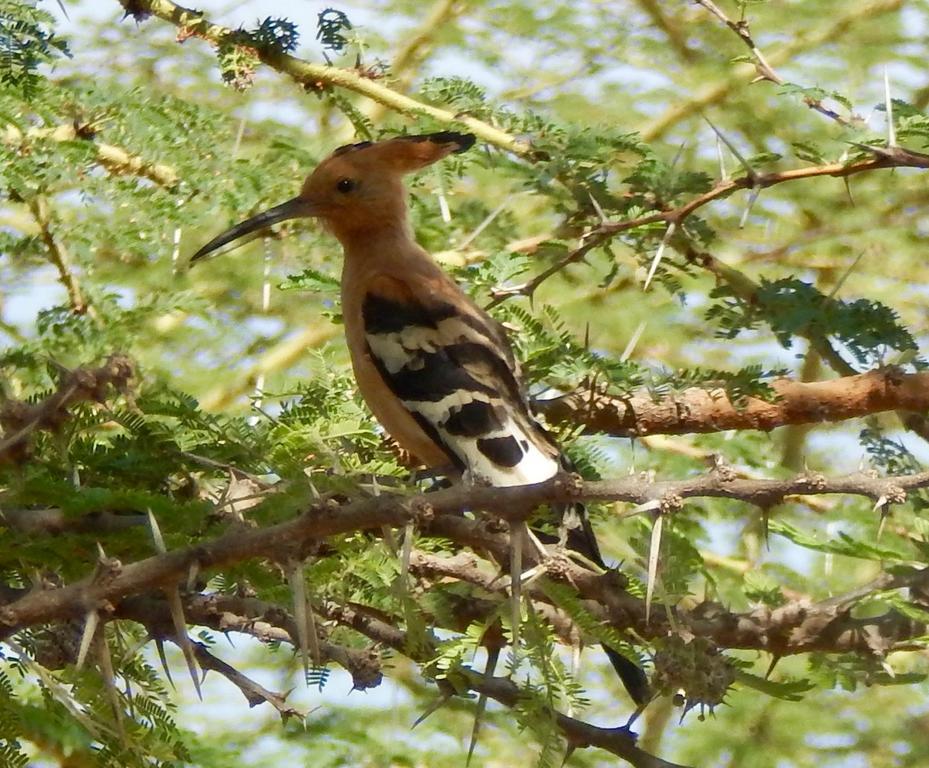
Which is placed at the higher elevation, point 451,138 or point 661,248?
point 451,138

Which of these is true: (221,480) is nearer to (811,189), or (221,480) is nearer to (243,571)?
(243,571)

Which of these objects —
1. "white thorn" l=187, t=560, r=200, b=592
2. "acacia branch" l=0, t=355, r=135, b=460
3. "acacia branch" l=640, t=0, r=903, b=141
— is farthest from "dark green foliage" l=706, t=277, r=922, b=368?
"acacia branch" l=640, t=0, r=903, b=141

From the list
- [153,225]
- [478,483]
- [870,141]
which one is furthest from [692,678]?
[153,225]

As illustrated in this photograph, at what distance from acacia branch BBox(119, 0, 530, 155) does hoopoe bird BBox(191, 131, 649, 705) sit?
13 cm

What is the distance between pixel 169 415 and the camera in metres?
1.85

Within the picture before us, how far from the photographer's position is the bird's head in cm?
329

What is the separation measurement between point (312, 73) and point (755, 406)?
98 centimetres

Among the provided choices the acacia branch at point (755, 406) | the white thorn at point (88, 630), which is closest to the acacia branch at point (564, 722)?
the white thorn at point (88, 630)

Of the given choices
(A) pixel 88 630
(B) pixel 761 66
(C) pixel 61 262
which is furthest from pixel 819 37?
(A) pixel 88 630

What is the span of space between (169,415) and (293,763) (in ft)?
3.32

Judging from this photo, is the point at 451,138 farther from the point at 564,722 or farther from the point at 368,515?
the point at 368,515

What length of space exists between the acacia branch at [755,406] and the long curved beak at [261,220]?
0.99 meters

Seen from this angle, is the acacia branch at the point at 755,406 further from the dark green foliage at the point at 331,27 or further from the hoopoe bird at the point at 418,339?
the dark green foliage at the point at 331,27

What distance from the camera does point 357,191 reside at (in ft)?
11.0
